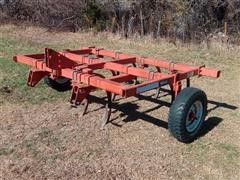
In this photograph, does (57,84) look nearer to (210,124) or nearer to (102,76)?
(102,76)

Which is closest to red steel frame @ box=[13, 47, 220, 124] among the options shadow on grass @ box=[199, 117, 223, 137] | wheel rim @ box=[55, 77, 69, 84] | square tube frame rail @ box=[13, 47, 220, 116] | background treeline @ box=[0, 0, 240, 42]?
square tube frame rail @ box=[13, 47, 220, 116]

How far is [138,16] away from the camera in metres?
14.1

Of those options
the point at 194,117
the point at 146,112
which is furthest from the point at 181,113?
the point at 146,112

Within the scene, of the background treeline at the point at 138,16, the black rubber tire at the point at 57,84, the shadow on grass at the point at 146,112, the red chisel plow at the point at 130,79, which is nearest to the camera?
the red chisel plow at the point at 130,79

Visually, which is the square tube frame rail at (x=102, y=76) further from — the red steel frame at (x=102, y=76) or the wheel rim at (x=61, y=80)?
the wheel rim at (x=61, y=80)

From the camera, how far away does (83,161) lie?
4738mm

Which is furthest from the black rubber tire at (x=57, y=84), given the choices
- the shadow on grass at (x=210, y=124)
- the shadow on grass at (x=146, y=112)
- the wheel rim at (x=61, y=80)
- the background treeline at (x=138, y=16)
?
the background treeline at (x=138, y=16)

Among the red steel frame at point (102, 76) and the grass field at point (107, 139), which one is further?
the red steel frame at point (102, 76)

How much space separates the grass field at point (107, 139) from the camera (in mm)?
4602

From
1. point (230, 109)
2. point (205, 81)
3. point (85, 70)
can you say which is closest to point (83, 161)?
point (85, 70)

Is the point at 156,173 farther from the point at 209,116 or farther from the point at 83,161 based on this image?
the point at 209,116

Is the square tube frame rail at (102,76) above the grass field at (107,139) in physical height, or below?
above

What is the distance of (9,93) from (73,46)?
4505 mm

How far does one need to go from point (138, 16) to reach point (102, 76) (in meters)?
8.51
